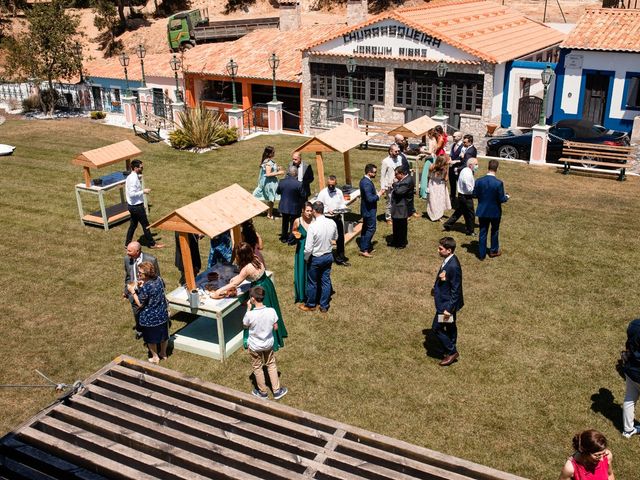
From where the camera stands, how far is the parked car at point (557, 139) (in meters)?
19.9

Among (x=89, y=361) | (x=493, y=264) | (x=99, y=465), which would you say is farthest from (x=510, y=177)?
(x=99, y=465)

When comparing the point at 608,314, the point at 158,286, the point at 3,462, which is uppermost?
the point at 158,286

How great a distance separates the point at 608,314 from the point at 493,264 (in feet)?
8.49

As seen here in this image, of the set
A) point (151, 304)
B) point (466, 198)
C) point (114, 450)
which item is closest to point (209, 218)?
point (151, 304)

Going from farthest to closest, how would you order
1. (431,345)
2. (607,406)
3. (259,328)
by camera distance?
(431,345) → (607,406) → (259,328)

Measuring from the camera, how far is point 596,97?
25.8m

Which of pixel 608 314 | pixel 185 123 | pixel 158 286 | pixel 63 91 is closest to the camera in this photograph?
pixel 158 286

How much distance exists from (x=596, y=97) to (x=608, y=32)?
255cm

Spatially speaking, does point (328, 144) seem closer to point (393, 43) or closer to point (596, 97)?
point (393, 43)

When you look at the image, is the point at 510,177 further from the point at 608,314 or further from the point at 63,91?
the point at 63,91

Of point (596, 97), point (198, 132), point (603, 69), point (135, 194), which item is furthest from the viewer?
point (596, 97)

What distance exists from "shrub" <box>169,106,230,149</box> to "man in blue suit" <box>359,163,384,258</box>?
1076cm

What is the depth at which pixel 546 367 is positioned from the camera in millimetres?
9531

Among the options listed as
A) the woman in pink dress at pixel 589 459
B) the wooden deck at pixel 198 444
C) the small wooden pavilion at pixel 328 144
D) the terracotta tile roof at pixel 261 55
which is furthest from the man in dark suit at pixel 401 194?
the terracotta tile roof at pixel 261 55
